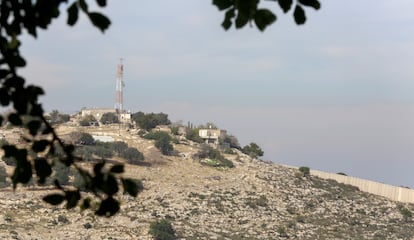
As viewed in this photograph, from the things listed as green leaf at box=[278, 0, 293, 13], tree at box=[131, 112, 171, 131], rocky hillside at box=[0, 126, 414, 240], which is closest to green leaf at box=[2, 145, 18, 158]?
green leaf at box=[278, 0, 293, 13]

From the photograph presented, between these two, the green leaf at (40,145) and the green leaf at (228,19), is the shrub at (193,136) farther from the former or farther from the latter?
the green leaf at (40,145)

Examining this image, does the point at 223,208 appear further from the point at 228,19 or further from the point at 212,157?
the point at 228,19

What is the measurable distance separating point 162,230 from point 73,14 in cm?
4558

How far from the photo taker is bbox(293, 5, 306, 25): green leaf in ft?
12.7

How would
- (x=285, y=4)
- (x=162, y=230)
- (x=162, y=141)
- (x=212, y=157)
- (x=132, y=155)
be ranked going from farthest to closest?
(x=212, y=157)
(x=162, y=141)
(x=132, y=155)
(x=162, y=230)
(x=285, y=4)

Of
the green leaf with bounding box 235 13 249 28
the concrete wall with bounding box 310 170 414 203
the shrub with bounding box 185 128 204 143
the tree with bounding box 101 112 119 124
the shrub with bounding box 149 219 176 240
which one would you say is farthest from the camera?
the tree with bounding box 101 112 119 124

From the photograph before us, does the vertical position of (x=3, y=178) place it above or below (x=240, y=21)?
below

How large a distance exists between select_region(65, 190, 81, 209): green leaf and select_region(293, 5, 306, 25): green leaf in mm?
1291

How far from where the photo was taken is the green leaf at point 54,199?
374 centimetres

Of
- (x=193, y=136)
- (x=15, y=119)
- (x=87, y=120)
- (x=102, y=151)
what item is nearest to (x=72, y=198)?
(x=15, y=119)

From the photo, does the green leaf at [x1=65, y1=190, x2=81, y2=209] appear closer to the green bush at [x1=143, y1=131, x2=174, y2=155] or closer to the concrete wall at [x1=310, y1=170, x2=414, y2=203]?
the green bush at [x1=143, y1=131, x2=174, y2=155]

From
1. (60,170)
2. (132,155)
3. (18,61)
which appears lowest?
(132,155)

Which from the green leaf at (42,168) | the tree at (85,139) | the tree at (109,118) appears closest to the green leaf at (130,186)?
the green leaf at (42,168)

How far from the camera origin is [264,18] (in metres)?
3.75
